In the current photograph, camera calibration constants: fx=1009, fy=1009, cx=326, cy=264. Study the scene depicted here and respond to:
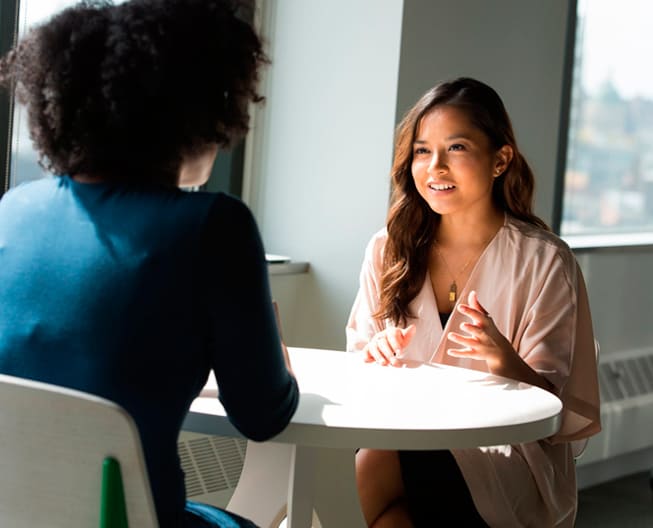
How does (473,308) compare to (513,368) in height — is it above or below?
above

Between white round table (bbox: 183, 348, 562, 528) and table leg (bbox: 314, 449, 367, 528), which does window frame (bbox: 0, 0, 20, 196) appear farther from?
table leg (bbox: 314, 449, 367, 528)

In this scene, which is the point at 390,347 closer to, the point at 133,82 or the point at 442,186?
the point at 442,186

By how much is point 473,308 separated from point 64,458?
3.24 feet

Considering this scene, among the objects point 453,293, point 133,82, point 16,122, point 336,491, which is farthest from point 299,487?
point 16,122

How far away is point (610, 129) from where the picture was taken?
4.44 meters

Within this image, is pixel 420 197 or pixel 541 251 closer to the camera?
pixel 541 251

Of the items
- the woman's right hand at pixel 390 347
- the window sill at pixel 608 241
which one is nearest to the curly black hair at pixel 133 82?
the woman's right hand at pixel 390 347

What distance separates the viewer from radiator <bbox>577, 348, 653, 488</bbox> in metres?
4.05

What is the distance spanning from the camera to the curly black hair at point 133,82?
51.4 inches

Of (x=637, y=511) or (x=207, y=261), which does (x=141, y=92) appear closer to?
(x=207, y=261)

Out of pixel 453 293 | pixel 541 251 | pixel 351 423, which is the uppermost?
pixel 541 251

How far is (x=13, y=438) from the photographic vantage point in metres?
1.24

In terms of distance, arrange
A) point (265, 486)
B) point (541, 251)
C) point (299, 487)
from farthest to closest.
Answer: point (541, 251), point (265, 486), point (299, 487)

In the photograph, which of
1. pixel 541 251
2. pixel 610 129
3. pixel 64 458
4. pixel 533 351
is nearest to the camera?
pixel 64 458
